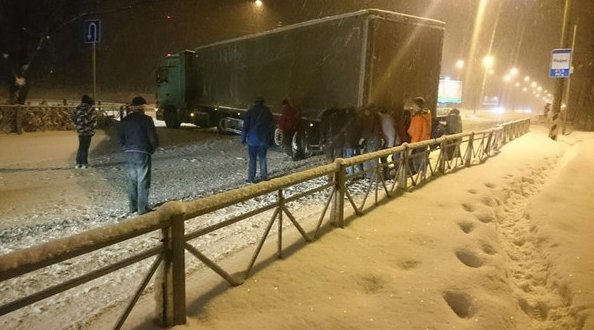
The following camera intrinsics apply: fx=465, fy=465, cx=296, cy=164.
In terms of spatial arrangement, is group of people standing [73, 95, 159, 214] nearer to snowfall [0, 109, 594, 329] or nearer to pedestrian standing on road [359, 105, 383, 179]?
snowfall [0, 109, 594, 329]

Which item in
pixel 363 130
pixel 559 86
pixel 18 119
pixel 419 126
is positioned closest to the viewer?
pixel 419 126

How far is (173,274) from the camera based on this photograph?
2.99 metres

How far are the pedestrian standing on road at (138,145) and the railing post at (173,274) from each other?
3.88m

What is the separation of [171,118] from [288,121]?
33.7 ft

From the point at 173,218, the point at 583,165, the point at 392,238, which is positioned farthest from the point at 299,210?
the point at 583,165

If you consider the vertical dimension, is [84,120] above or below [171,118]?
above

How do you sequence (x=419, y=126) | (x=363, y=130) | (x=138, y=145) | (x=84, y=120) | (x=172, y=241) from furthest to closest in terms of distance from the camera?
(x=84, y=120) < (x=363, y=130) < (x=419, y=126) < (x=138, y=145) < (x=172, y=241)

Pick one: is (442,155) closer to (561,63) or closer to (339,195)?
(339,195)

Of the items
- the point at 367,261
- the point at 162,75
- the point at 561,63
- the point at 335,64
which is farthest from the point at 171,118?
the point at 367,261

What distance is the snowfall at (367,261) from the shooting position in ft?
11.4

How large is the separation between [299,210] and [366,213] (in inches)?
50.1

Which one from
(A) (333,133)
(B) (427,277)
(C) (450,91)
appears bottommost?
(B) (427,277)

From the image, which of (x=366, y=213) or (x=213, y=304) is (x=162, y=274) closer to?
(x=213, y=304)

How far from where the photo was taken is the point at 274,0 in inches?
1372
